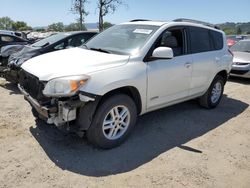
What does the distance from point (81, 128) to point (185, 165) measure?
1.44m

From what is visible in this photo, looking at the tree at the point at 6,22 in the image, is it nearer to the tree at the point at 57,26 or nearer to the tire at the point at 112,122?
the tree at the point at 57,26

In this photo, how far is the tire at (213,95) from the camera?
6.12 metres

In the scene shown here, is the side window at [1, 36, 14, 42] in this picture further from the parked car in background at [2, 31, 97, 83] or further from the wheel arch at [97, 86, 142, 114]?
the wheel arch at [97, 86, 142, 114]

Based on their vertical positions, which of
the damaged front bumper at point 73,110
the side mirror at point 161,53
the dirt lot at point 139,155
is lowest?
the dirt lot at point 139,155

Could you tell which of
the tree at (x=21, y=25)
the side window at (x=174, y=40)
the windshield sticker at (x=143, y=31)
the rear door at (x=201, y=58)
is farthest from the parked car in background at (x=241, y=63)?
the tree at (x=21, y=25)

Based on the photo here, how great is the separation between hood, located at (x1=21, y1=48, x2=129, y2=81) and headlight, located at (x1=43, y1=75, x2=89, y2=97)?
97 mm

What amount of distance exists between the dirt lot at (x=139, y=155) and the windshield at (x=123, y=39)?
4.49ft

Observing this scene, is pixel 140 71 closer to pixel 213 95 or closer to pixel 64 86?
pixel 64 86

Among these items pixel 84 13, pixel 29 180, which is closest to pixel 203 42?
pixel 29 180

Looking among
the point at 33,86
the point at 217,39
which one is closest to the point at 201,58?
the point at 217,39

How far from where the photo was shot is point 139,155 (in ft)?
13.3

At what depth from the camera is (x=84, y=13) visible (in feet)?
60.5

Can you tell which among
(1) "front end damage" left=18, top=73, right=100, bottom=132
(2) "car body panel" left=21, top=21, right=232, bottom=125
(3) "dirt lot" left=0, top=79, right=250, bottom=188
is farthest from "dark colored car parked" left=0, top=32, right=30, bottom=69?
(1) "front end damage" left=18, top=73, right=100, bottom=132

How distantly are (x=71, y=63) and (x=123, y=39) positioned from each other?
1153mm
